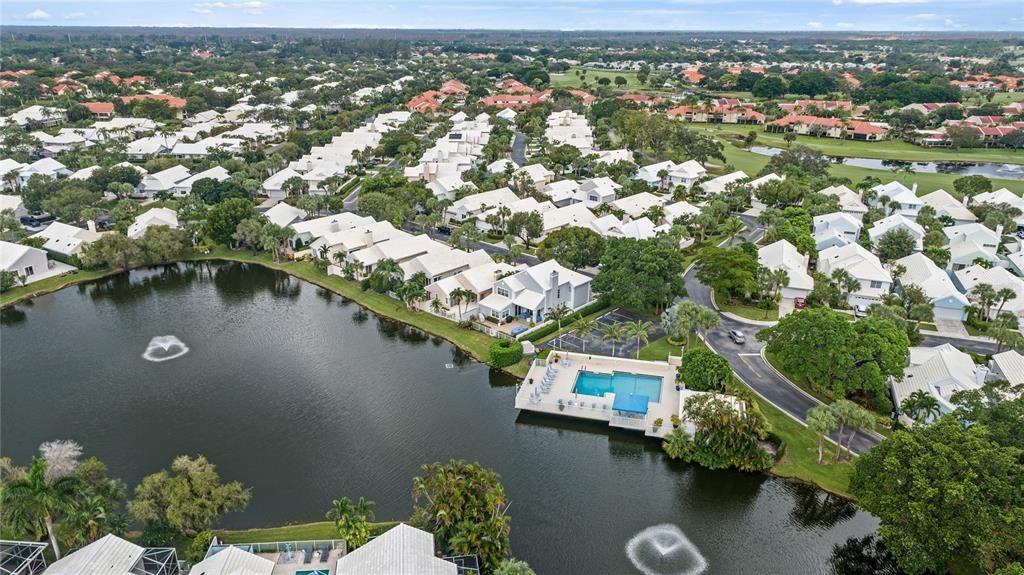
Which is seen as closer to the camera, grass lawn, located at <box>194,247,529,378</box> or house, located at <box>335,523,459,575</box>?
house, located at <box>335,523,459,575</box>

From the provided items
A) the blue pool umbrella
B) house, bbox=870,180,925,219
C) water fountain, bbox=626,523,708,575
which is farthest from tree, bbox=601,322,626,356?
house, bbox=870,180,925,219

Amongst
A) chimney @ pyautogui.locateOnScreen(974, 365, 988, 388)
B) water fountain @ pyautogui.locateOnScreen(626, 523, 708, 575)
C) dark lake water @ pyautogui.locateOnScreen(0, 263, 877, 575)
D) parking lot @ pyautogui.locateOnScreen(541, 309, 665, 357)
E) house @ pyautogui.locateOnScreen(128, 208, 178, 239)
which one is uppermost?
house @ pyautogui.locateOnScreen(128, 208, 178, 239)

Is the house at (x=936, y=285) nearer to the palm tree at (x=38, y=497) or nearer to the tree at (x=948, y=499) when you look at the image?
the tree at (x=948, y=499)

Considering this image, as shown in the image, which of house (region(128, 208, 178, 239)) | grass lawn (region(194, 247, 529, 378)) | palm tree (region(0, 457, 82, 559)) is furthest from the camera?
house (region(128, 208, 178, 239))

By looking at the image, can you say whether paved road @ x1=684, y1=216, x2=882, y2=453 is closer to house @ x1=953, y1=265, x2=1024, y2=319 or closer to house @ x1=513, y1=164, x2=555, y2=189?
house @ x1=953, y1=265, x2=1024, y2=319

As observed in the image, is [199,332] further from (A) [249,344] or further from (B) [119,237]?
(B) [119,237]

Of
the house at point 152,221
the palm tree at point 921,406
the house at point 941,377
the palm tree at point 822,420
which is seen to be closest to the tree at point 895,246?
the house at point 941,377

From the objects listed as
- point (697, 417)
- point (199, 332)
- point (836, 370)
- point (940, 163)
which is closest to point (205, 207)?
point (199, 332)
